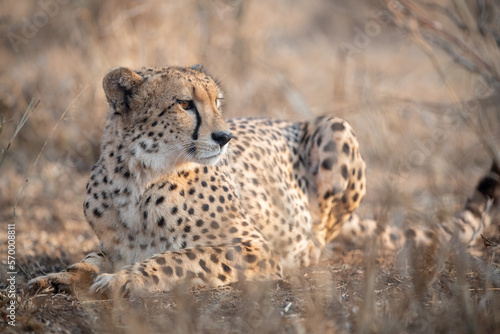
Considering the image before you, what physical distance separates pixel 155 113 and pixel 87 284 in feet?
2.78

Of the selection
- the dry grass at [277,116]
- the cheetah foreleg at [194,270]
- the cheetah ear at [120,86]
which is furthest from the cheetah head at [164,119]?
the cheetah foreleg at [194,270]

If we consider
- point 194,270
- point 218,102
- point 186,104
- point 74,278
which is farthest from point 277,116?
point 74,278

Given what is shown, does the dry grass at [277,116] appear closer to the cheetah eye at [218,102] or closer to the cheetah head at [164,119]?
the cheetah head at [164,119]

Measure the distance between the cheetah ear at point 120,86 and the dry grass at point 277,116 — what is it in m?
0.16

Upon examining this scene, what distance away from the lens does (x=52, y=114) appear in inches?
207

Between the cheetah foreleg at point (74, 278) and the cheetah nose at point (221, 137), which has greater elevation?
the cheetah nose at point (221, 137)

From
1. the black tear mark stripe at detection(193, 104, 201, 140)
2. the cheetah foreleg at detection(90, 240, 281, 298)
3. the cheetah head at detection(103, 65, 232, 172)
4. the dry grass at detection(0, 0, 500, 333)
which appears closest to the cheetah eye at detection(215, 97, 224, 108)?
the cheetah head at detection(103, 65, 232, 172)

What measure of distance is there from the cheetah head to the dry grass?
22 centimetres

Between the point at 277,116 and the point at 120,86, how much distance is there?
2.67m

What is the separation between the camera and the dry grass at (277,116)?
6.86ft

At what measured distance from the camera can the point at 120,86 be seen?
278 cm

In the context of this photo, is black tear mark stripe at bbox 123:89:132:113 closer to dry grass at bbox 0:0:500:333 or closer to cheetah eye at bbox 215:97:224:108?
dry grass at bbox 0:0:500:333

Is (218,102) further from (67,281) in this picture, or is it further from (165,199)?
(67,281)

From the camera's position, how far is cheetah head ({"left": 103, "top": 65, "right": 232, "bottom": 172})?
2684 mm
